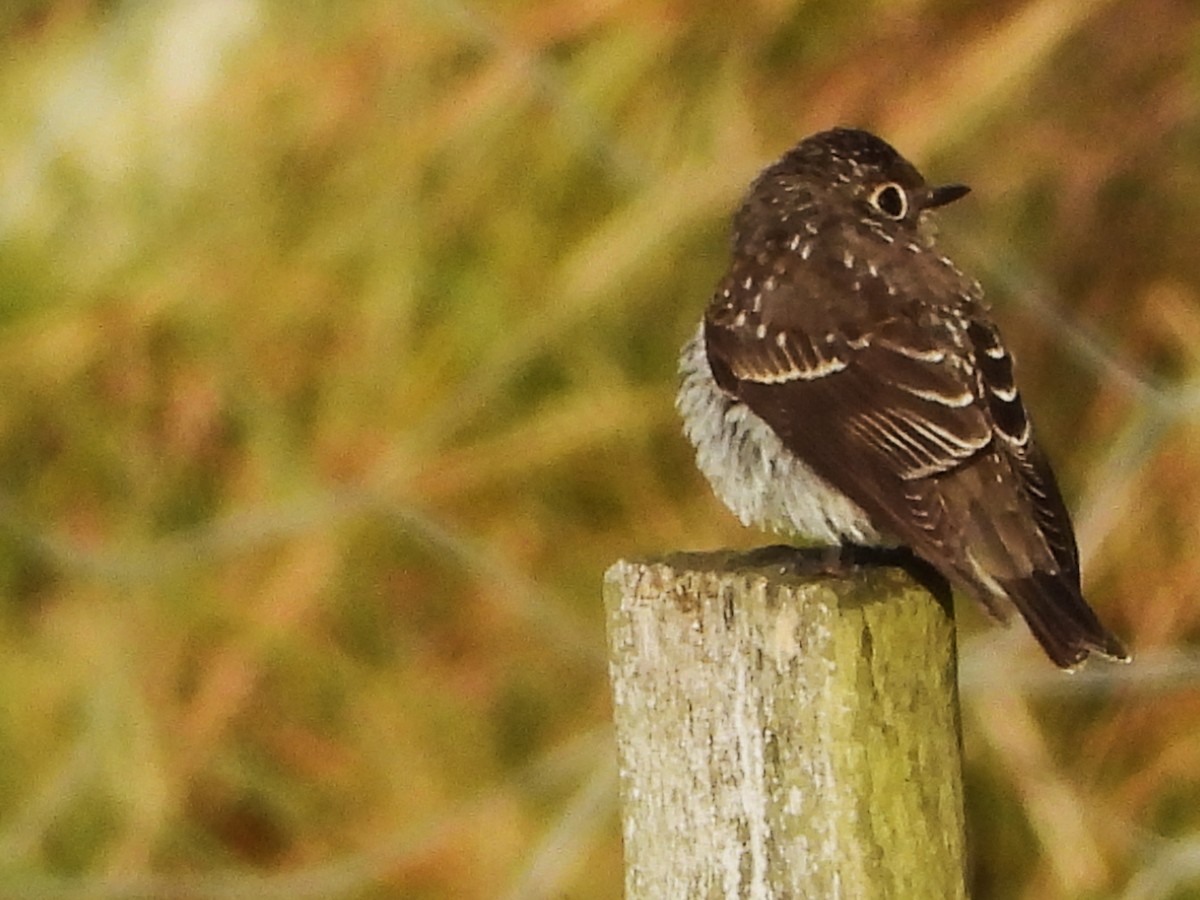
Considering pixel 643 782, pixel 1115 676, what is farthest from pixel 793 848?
pixel 1115 676

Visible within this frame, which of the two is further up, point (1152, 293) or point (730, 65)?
point (730, 65)

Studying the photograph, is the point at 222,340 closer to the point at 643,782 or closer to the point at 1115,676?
the point at 1115,676

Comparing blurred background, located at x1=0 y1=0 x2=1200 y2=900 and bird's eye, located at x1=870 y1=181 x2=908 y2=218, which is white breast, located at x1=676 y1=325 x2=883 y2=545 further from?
blurred background, located at x1=0 y1=0 x2=1200 y2=900

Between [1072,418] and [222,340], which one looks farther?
[222,340]

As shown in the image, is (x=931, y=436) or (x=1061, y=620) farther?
(x=931, y=436)

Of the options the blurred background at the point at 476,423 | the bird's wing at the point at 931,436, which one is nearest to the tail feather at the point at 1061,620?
the bird's wing at the point at 931,436

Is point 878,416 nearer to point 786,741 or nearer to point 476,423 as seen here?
point 786,741

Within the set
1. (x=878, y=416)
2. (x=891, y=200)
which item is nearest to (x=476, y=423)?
(x=891, y=200)
